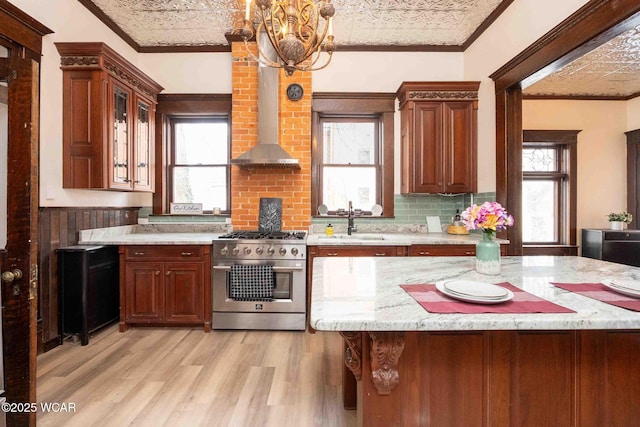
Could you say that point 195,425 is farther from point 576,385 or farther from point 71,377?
point 576,385

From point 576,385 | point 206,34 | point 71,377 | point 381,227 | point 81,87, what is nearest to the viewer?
point 576,385

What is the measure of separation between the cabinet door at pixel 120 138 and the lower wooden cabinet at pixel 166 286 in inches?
27.9

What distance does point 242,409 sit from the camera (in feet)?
6.95

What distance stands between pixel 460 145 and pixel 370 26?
165 cm

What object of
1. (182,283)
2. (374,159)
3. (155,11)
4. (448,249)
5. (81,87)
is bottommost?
(182,283)

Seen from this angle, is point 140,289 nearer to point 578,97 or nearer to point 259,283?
point 259,283

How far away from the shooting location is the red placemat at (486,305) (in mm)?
1151

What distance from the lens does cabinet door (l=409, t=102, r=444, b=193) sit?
3.76 metres

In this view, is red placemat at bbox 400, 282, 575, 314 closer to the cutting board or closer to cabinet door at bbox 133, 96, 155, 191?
the cutting board

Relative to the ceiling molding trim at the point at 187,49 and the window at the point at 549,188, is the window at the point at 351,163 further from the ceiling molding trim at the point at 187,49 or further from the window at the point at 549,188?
the window at the point at 549,188

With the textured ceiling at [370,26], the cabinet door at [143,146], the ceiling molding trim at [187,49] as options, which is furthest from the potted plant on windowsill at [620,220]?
the cabinet door at [143,146]

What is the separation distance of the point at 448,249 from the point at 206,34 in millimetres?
3607

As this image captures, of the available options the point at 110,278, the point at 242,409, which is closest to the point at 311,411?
the point at 242,409

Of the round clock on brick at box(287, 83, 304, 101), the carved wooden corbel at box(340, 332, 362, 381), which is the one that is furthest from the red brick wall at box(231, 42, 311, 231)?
the carved wooden corbel at box(340, 332, 362, 381)
